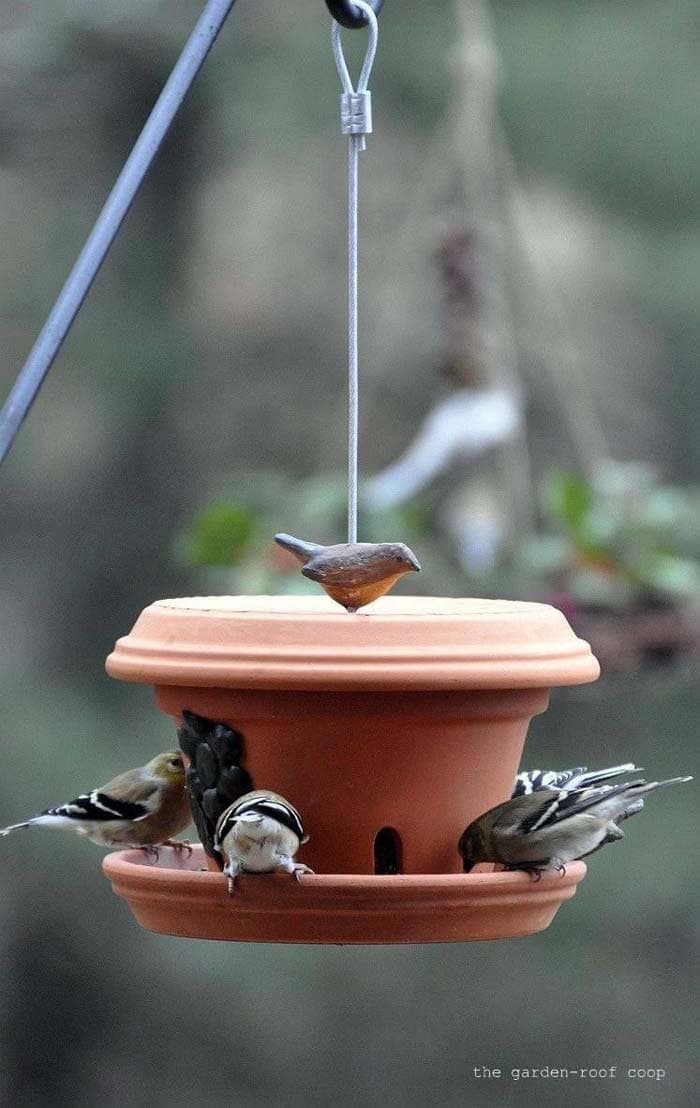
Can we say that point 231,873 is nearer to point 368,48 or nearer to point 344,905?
point 344,905

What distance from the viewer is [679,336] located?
26.1 feet

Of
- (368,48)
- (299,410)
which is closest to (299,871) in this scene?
(368,48)

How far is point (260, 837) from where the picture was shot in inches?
77.7

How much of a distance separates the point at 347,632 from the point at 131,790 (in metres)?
0.53

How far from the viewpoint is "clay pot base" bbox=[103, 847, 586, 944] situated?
204cm

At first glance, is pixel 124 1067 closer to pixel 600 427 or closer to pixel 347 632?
pixel 600 427

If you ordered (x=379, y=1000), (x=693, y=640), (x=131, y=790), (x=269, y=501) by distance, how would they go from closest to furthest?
1. (x=131, y=790)
2. (x=693, y=640)
3. (x=269, y=501)
4. (x=379, y=1000)

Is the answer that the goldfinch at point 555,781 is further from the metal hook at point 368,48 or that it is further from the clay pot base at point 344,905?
the metal hook at point 368,48

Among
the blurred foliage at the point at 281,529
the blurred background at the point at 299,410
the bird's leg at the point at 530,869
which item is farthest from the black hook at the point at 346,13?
the blurred background at the point at 299,410

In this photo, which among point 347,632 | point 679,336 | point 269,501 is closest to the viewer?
point 347,632

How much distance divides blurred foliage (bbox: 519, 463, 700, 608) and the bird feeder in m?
2.53

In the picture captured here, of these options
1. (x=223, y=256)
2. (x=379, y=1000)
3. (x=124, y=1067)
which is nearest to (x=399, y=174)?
(x=223, y=256)

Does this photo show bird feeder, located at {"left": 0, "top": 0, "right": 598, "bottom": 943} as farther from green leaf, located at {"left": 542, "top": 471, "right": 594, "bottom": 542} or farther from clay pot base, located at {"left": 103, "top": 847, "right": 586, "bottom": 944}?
green leaf, located at {"left": 542, "top": 471, "right": 594, "bottom": 542}

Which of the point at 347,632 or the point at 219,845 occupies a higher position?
the point at 347,632
